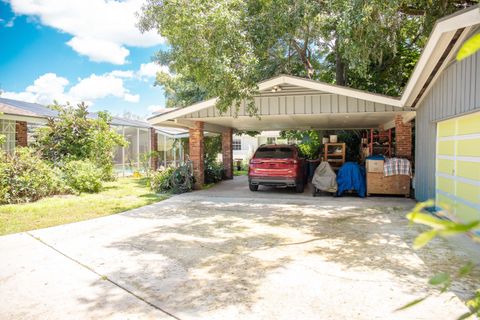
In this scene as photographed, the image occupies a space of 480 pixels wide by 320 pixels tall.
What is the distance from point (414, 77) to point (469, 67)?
175 cm

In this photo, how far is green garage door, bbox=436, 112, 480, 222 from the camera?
591 cm

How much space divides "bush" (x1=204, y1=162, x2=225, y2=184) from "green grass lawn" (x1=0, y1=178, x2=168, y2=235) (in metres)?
3.35

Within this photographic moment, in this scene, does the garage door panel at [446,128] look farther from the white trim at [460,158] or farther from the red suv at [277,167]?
the red suv at [277,167]

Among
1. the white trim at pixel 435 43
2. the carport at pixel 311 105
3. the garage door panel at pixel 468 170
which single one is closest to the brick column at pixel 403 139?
the carport at pixel 311 105

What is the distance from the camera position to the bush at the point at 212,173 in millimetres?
14727

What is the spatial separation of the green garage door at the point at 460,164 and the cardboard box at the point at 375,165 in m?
2.24

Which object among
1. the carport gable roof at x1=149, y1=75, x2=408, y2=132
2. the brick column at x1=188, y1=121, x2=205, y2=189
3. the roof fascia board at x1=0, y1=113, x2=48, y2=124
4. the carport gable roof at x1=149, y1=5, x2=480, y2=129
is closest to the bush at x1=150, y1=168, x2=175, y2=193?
the brick column at x1=188, y1=121, x2=205, y2=189

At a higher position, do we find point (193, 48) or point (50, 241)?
point (193, 48)

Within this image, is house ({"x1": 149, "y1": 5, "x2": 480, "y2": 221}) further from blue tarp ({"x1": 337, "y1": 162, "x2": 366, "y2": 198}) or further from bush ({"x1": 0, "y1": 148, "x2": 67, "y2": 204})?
bush ({"x1": 0, "y1": 148, "x2": 67, "y2": 204})

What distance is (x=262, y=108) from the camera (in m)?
11.0

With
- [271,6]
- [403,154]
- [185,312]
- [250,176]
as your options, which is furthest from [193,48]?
A: [403,154]

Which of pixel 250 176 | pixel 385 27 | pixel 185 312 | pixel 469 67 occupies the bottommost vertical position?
pixel 185 312

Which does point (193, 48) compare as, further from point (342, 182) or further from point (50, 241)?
point (342, 182)

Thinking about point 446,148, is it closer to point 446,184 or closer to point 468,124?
point 446,184
